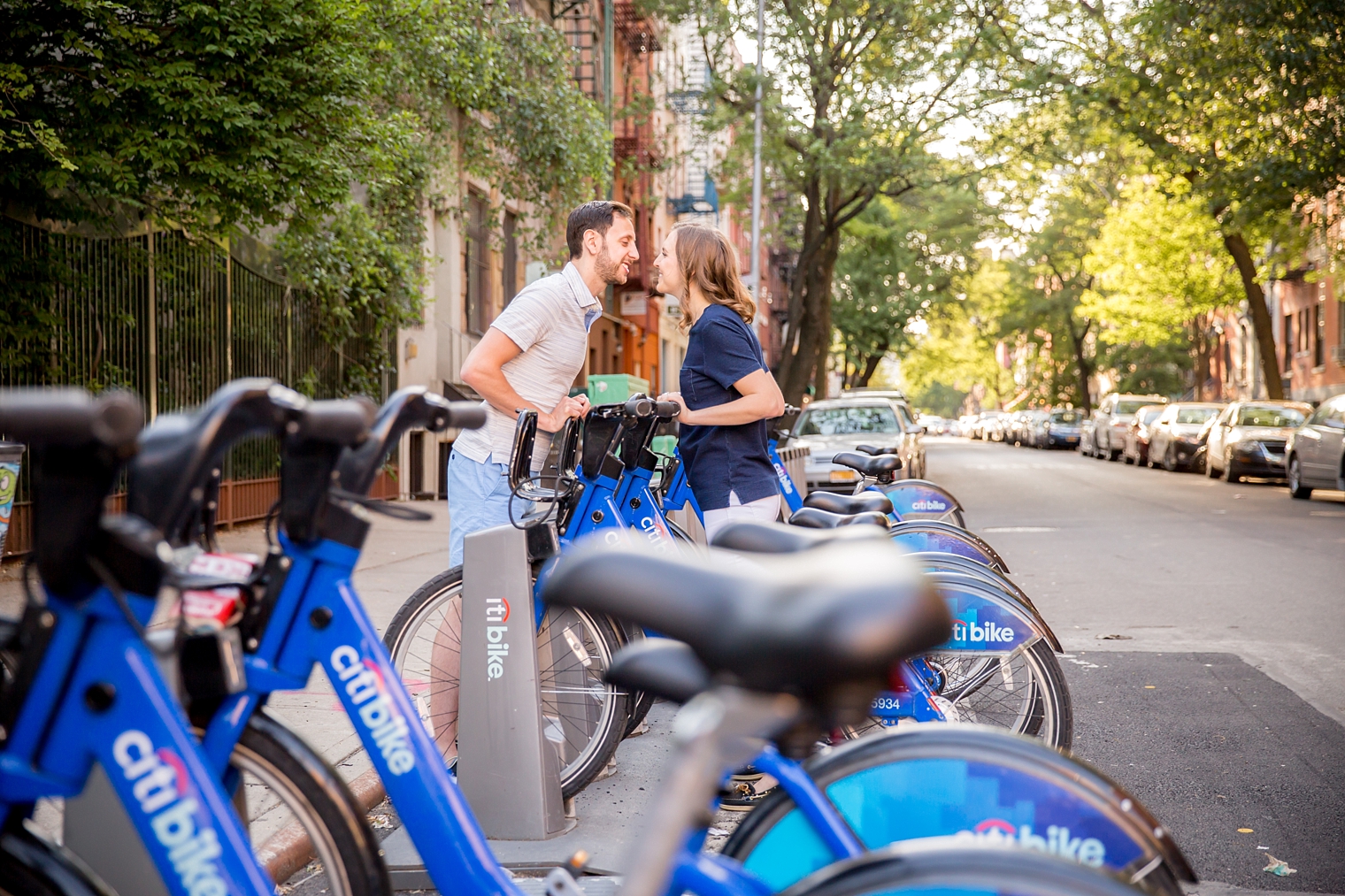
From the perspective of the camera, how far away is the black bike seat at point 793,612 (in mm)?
1303

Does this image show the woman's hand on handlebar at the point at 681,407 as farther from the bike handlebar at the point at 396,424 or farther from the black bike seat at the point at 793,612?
the black bike seat at the point at 793,612

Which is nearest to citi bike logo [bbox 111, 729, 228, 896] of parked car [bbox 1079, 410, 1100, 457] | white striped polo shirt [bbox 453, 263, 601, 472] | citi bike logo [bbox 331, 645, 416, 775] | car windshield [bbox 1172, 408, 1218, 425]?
citi bike logo [bbox 331, 645, 416, 775]

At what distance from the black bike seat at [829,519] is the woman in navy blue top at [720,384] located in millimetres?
579

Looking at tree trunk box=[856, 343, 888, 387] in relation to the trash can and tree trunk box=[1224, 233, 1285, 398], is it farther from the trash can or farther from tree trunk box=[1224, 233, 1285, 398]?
the trash can

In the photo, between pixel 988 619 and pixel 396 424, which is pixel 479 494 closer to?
pixel 988 619

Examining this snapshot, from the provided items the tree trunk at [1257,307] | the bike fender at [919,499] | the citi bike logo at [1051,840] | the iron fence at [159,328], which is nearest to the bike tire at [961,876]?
the citi bike logo at [1051,840]

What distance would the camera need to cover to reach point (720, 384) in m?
4.65

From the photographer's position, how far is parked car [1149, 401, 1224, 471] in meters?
29.0

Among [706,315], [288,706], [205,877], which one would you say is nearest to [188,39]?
[288,706]

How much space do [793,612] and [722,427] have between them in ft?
11.2

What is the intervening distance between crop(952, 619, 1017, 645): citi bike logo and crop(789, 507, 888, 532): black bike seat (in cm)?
43

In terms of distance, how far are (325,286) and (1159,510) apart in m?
11.4

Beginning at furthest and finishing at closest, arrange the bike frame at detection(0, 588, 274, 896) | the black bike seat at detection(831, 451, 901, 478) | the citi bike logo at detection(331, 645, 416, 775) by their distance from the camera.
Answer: the black bike seat at detection(831, 451, 901, 478)
the citi bike logo at detection(331, 645, 416, 775)
the bike frame at detection(0, 588, 274, 896)

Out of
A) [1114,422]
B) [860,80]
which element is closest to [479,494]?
[860,80]
